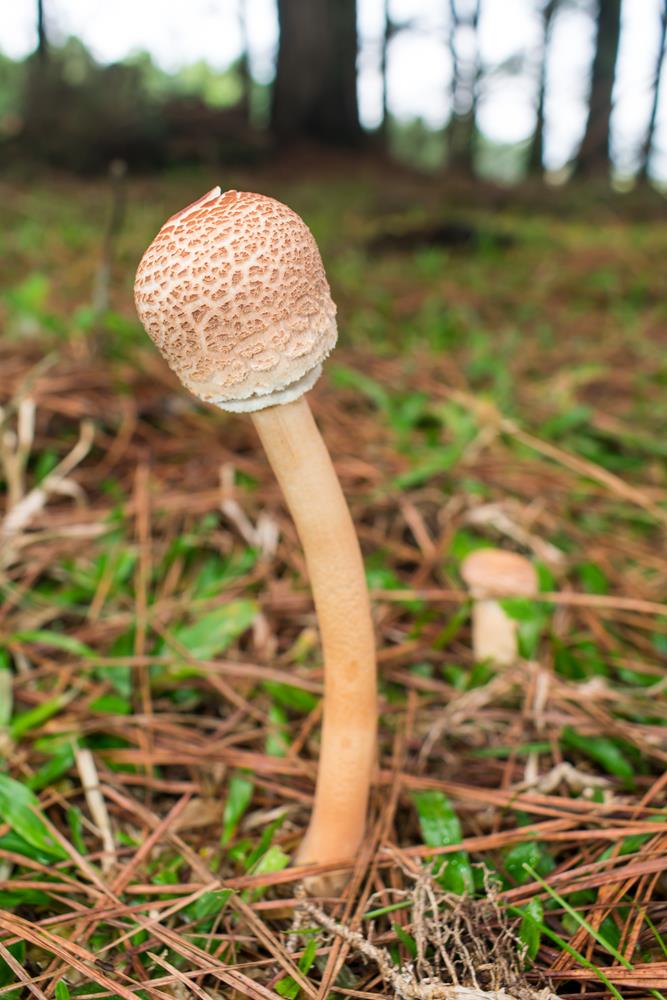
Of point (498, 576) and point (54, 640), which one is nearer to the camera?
point (54, 640)

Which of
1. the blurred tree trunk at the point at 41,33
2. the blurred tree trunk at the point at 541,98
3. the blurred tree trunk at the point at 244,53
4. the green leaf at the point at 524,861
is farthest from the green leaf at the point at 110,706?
the blurred tree trunk at the point at 244,53

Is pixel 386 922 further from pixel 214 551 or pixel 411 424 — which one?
pixel 411 424

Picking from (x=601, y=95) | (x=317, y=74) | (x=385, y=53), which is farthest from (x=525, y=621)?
(x=385, y=53)

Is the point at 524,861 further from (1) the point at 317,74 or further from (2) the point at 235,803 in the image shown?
(1) the point at 317,74

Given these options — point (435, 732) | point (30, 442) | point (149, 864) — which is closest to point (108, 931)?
point (149, 864)

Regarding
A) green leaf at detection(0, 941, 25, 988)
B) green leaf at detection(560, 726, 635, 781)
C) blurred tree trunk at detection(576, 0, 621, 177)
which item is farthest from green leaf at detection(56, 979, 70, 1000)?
blurred tree trunk at detection(576, 0, 621, 177)

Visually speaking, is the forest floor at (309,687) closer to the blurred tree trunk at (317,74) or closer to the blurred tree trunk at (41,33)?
the blurred tree trunk at (317,74)
